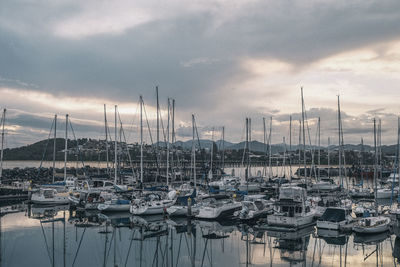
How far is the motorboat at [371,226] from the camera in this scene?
27.9 m

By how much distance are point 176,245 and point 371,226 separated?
14.9m

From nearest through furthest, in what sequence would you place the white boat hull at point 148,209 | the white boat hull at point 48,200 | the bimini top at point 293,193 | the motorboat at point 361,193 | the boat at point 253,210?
the boat at point 253,210
the bimini top at point 293,193
the white boat hull at point 148,209
the white boat hull at point 48,200
the motorboat at point 361,193

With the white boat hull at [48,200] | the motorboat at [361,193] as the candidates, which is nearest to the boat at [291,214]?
the motorboat at [361,193]

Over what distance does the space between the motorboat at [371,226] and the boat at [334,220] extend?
142cm

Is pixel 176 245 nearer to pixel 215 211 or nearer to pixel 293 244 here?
pixel 293 244

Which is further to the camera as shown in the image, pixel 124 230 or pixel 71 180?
pixel 71 180

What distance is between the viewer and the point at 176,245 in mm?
26172

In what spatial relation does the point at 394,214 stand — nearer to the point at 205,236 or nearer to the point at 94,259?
the point at 205,236

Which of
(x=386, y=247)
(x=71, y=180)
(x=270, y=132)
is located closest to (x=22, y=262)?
(x=386, y=247)

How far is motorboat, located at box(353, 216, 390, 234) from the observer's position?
27938mm

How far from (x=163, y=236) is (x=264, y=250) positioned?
8444mm

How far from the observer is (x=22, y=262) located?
2161cm

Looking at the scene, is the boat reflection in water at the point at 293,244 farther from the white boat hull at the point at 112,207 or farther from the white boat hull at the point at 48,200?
the white boat hull at the point at 48,200

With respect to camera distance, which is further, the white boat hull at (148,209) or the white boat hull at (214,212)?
the white boat hull at (148,209)
